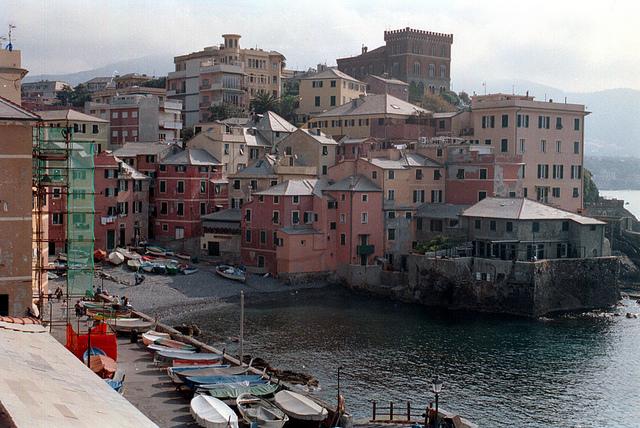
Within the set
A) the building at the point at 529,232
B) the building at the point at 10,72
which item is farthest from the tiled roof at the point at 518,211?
the building at the point at 10,72

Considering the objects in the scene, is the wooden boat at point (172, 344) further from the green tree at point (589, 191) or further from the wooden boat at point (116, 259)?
the green tree at point (589, 191)

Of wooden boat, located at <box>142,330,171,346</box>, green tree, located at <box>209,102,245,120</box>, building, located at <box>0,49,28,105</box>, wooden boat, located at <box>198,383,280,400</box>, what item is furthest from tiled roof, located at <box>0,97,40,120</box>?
green tree, located at <box>209,102,245,120</box>

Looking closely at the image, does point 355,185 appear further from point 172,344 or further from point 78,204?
point 172,344

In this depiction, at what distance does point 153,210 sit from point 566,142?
42155 millimetres

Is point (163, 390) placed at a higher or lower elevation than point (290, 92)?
lower

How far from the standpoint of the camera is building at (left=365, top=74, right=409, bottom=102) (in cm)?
12175

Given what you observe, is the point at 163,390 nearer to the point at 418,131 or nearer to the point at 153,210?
the point at 153,210

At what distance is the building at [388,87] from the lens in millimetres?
121750

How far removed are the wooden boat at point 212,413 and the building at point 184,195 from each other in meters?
50.7

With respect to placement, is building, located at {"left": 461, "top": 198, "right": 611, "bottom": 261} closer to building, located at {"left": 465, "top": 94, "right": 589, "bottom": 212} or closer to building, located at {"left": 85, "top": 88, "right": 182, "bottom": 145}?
building, located at {"left": 465, "top": 94, "right": 589, "bottom": 212}

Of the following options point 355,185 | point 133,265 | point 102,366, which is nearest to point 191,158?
point 133,265

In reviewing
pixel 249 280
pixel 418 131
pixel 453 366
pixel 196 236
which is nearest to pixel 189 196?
pixel 196 236

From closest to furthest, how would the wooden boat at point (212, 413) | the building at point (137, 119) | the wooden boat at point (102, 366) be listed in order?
1. the wooden boat at point (212, 413)
2. the wooden boat at point (102, 366)
3. the building at point (137, 119)

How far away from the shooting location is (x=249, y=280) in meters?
73.6
